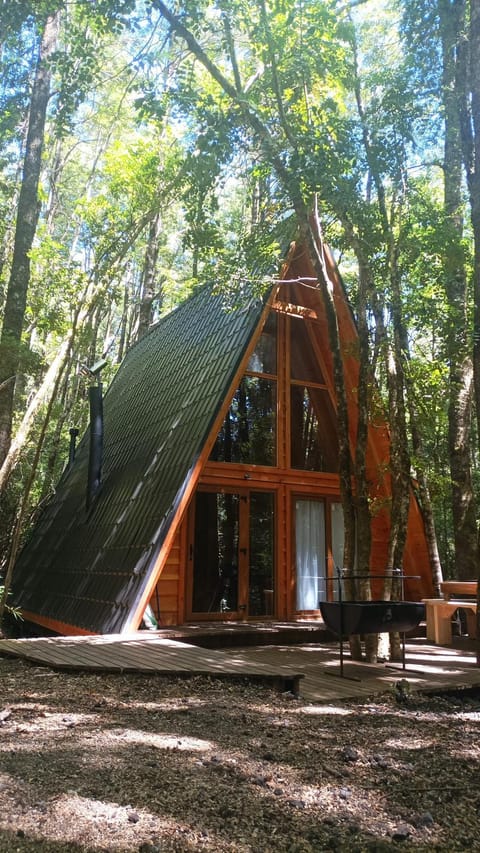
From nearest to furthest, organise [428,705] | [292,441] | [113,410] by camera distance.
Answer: [428,705]
[292,441]
[113,410]

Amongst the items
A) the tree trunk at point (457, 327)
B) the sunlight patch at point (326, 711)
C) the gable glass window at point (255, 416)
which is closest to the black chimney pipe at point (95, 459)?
the gable glass window at point (255, 416)

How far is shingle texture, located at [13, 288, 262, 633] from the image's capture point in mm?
6434

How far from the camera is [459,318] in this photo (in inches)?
262

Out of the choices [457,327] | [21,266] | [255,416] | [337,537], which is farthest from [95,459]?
[457,327]

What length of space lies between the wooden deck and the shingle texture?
64 centimetres

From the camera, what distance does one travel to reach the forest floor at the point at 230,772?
189 centimetres

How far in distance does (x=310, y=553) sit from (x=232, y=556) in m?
1.29

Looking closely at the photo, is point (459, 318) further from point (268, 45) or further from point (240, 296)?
point (268, 45)

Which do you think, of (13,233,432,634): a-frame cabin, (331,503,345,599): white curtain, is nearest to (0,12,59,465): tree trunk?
(13,233,432,634): a-frame cabin

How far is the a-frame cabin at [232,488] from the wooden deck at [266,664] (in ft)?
3.43

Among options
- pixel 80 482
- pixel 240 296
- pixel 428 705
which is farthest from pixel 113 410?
pixel 428 705

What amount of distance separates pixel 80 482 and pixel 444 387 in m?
6.14

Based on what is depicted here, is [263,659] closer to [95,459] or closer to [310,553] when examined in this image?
[310,553]

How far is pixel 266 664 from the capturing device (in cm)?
490
